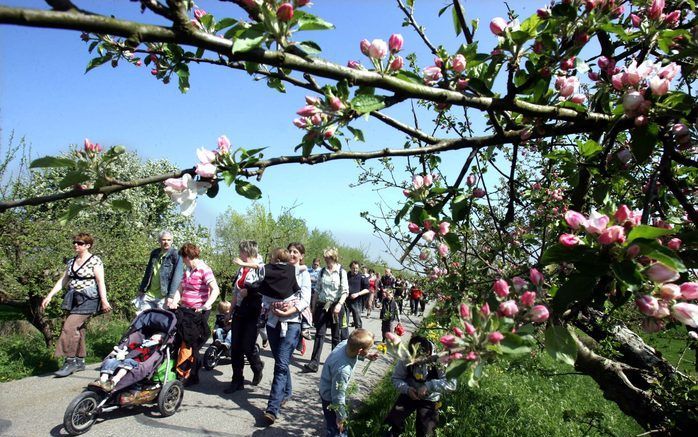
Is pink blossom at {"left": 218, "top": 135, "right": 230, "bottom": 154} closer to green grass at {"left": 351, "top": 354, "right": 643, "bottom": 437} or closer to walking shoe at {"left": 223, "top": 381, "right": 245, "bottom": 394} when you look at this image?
green grass at {"left": 351, "top": 354, "right": 643, "bottom": 437}

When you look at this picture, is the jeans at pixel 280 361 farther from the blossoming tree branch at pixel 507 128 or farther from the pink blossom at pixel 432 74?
the pink blossom at pixel 432 74

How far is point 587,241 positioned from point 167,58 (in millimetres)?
1820

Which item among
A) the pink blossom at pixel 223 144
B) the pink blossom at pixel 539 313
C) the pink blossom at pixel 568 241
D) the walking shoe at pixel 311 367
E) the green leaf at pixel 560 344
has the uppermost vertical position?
the pink blossom at pixel 223 144

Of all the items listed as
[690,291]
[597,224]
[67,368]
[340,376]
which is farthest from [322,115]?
[67,368]

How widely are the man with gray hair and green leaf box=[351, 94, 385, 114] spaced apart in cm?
538

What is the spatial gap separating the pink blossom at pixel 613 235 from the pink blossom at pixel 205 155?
3.45 feet

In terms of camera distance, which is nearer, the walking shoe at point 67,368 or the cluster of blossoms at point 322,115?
the cluster of blossoms at point 322,115

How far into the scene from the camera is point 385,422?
13.8 ft

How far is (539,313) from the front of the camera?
1.09 meters

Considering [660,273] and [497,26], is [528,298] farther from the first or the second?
[497,26]

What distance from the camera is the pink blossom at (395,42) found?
126 centimetres

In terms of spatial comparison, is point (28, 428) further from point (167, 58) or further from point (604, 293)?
point (604, 293)

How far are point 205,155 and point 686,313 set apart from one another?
1321 millimetres

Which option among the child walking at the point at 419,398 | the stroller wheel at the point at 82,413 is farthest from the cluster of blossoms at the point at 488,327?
the stroller wheel at the point at 82,413
